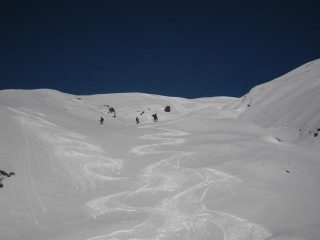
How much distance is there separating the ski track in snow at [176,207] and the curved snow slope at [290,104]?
11.0 metres

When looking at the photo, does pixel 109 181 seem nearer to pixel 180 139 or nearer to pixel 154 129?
pixel 180 139

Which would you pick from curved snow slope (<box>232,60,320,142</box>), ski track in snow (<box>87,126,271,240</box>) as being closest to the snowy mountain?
ski track in snow (<box>87,126,271,240</box>)

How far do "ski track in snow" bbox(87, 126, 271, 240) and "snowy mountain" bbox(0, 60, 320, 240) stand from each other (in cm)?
5

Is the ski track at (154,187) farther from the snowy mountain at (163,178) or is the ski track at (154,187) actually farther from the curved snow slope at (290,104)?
the curved snow slope at (290,104)

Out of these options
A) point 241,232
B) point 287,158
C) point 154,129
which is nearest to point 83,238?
point 241,232

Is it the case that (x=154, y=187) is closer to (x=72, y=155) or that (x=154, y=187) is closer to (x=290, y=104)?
(x=72, y=155)

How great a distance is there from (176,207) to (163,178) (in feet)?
12.5

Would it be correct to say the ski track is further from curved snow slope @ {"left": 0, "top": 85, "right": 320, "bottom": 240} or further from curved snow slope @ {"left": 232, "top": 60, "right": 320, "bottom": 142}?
curved snow slope @ {"left": 232, "top": 60, "right": 320, "bottom": 142}

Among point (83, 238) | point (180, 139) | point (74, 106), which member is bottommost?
point (83, 238)

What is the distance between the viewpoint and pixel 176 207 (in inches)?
614

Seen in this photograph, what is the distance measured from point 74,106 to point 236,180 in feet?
109

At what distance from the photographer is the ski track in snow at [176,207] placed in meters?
13.1

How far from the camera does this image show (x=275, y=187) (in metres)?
17.2

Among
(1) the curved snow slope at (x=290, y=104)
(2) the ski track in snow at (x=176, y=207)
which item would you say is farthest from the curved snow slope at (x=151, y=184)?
(1) the curved snow slope at (x=290, y=104)
